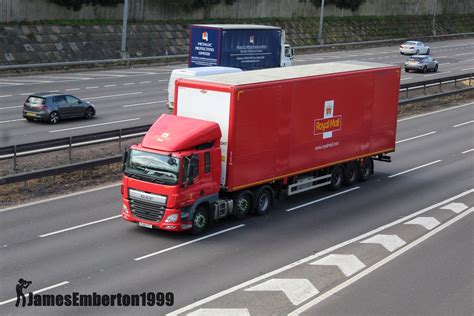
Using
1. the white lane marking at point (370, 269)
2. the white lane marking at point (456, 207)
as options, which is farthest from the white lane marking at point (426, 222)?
the white lane marking at point (456, 207)

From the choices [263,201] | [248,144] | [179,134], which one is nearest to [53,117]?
[263,201]

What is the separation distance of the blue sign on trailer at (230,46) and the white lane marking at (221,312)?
30.8 meters

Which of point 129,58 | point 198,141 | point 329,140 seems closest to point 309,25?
point 129,58

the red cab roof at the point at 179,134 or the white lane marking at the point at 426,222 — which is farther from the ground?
the red cab roof at the point at 179,134

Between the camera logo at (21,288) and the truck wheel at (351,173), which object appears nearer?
the camera logo at (21,288)

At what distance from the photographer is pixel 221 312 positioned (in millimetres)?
15688

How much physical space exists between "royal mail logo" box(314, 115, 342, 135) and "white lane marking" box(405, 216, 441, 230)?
13.2 ft

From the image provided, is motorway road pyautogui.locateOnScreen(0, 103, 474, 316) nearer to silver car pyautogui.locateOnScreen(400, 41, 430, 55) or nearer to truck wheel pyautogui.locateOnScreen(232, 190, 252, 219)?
truck wheel pyautogui.locateOnScreen(232, 190, 252, 219)

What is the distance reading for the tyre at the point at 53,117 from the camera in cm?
3684

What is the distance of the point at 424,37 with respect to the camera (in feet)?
306

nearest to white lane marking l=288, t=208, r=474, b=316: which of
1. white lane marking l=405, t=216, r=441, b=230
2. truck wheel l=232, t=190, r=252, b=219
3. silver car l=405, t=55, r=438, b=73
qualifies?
white lane marking l=405, t=216, r=441, b=230

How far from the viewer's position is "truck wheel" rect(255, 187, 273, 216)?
2334 cm

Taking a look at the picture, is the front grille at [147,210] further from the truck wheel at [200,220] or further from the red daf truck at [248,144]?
the truck wheel at [200,220]

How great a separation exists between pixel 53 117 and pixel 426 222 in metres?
19.6
